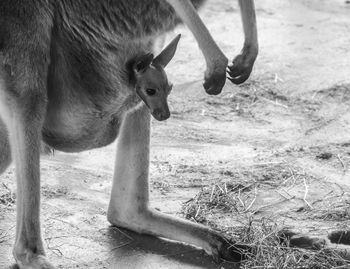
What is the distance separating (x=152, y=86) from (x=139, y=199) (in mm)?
656

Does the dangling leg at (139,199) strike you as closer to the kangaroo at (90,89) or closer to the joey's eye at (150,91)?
the kangaroo at (90,89)

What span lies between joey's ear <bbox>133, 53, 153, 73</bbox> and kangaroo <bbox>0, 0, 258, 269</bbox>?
0.02 m

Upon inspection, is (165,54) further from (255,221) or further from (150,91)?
→ (255,221)

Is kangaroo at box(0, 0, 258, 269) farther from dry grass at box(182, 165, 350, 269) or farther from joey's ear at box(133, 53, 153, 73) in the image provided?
dry grass at box(182, 165, 350, 269)

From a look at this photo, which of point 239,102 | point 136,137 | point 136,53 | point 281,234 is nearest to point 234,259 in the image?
point 281,234

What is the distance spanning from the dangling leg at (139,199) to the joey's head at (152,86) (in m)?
0.30

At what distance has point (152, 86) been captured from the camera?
13.3ft

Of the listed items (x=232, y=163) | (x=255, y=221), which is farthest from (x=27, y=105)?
(x=232, y=163)

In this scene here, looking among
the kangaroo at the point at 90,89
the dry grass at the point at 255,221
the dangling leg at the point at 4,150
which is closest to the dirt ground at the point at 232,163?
the dry grass at the point at 255,221

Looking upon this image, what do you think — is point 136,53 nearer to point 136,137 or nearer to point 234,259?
point 136,137

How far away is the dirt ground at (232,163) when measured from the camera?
174 inches

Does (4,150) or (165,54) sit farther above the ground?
(165,54)

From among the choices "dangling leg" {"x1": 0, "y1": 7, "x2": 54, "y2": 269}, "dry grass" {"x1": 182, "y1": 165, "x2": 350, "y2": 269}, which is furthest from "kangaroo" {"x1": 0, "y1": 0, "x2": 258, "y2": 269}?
"dry grass" {"x1": 182, "y1": 165, "x2": 350, "y2": 269}

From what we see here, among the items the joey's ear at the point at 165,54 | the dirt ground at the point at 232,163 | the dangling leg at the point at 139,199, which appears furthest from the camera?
the dirt ground at the point at 232,163
